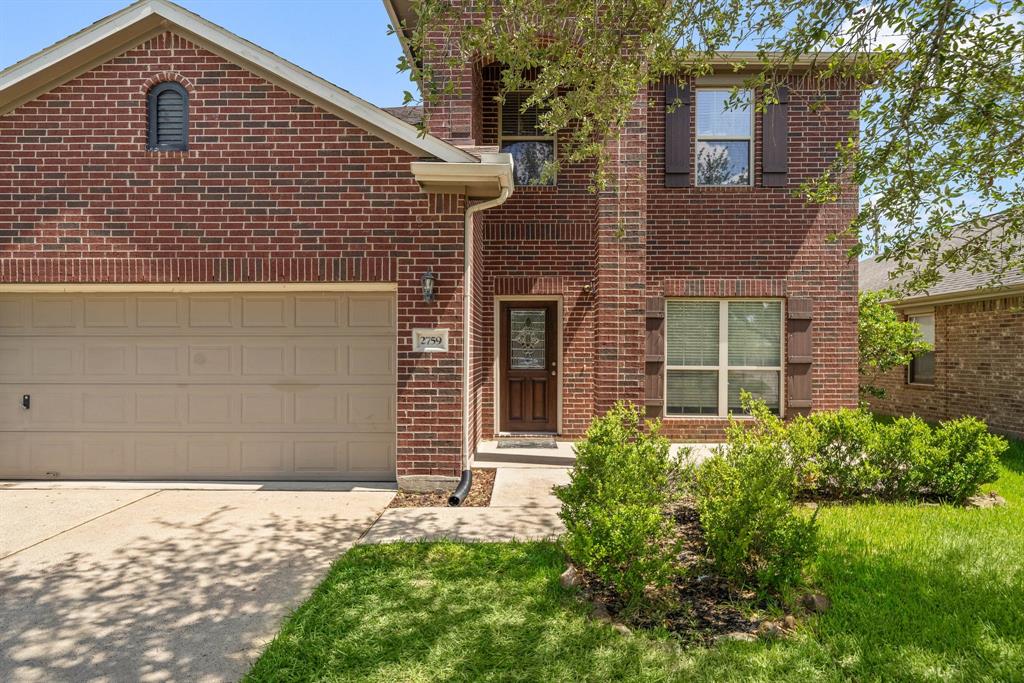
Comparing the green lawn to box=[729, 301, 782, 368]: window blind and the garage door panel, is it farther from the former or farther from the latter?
box=[729, 301, 782, 368]: window blind

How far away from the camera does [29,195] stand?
6.46 metres

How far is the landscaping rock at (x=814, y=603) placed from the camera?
3684 mm

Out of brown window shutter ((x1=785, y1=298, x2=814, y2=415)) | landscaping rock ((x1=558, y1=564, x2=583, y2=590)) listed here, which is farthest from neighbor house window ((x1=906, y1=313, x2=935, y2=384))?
landscaping rock ((x1=558, y1=564, x2=583, y2=590))

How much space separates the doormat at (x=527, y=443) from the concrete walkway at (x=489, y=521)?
138 cm

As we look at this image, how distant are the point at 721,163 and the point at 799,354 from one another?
3.27 meters

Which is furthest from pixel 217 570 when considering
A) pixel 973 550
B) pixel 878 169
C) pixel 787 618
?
pixel 878 169

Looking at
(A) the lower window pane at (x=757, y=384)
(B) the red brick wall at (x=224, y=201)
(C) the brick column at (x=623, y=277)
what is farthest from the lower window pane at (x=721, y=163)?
(B) the red brick wall at (x=224, y=201)

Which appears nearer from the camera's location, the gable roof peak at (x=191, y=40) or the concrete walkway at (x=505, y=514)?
the concrete walkway at (x=505, y=514)

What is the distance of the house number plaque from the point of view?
655cm

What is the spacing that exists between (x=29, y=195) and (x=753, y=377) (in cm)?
989

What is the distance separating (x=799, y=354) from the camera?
8.92m

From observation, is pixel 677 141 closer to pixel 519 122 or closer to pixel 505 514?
pixel 519 122

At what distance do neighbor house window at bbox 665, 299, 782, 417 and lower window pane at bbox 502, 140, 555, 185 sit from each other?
297cm

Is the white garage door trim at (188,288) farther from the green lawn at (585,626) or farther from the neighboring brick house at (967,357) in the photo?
the neighboring brick house at (967,357)
